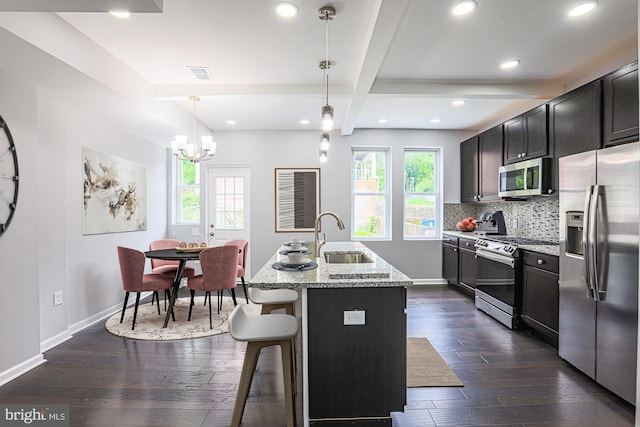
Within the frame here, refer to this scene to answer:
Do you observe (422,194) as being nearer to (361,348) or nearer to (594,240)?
(594,240)

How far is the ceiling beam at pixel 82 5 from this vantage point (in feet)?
5.62

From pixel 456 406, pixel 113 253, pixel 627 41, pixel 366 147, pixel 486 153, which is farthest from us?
pixel 366 147

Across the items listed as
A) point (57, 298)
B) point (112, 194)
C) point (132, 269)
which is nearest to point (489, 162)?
point (132, 269)

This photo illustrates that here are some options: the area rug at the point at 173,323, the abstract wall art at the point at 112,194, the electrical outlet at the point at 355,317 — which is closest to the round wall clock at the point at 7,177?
the abstract wall art at the point at 112,194

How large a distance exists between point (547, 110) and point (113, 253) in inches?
211

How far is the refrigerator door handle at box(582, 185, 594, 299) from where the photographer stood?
234cm

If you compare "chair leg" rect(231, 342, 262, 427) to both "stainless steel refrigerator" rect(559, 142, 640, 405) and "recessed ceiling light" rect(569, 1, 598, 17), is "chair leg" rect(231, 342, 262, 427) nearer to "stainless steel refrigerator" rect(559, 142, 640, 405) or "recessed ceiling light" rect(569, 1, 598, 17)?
"stainless steel refrigerator" rect(559, 142, 640, 405)

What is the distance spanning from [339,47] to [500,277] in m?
3.00

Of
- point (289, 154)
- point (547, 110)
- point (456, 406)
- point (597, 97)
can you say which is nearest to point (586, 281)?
point (456, 406)

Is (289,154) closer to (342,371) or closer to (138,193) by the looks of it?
(138,193)

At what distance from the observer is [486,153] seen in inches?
185

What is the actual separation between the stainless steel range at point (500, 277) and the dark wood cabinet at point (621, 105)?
1317 millimetres

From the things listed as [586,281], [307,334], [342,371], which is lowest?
[342,371]

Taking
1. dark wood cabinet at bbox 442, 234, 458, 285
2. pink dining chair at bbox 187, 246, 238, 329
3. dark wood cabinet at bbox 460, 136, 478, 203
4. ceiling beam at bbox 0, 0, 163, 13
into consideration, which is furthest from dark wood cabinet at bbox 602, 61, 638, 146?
pink dining chair at bbox 187, 246, 238, 329
